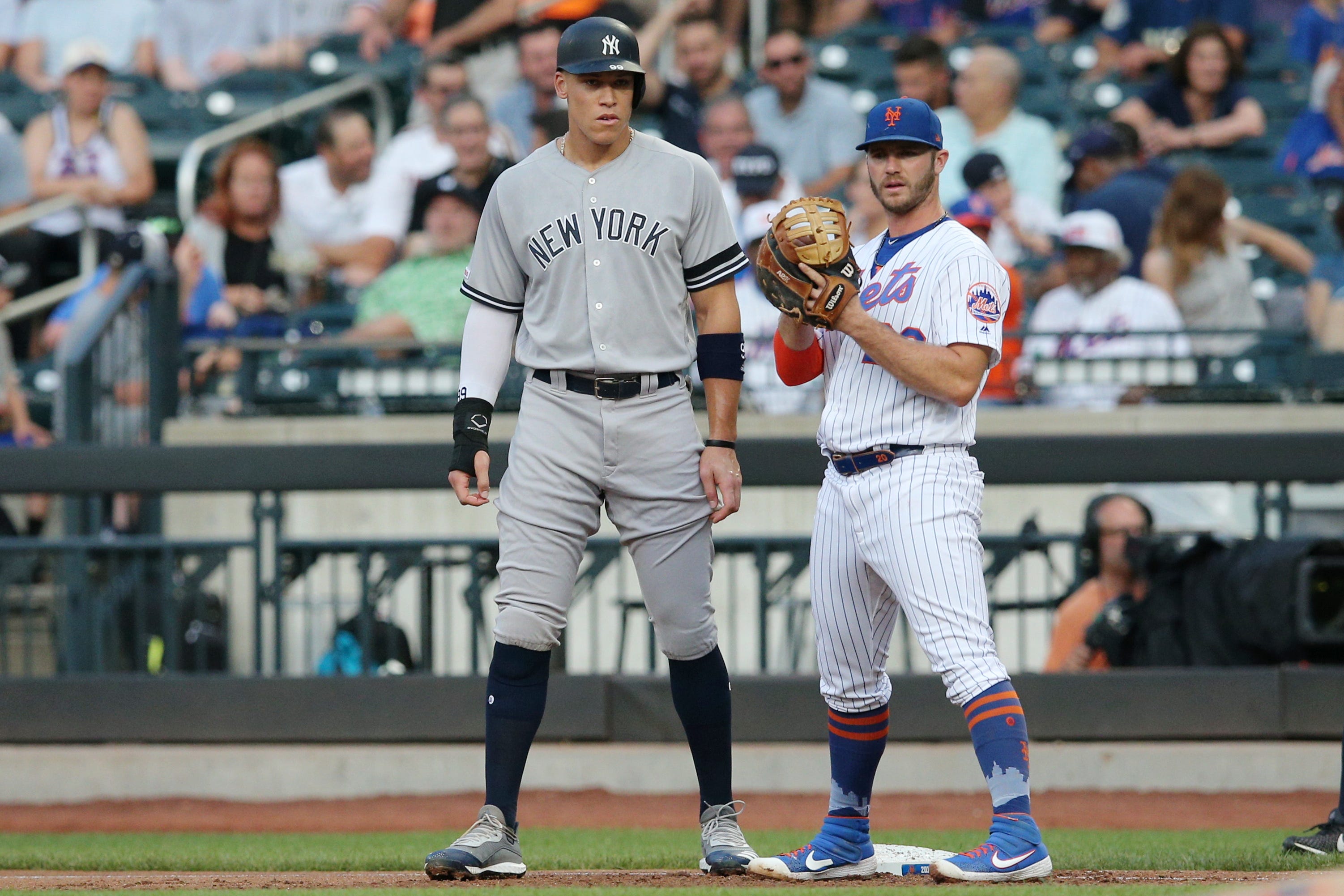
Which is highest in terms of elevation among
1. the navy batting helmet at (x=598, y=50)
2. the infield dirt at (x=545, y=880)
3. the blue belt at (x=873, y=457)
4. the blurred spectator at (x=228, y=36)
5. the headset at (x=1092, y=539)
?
the blurred spectator at (x=228, y=36)

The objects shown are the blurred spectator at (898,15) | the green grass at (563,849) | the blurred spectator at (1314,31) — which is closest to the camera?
the green grass at (563,849)

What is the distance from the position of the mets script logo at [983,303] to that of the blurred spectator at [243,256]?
6.03m

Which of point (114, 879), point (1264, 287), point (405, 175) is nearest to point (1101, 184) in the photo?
point (1264, 287)

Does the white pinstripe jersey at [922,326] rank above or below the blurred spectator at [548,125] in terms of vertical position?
below

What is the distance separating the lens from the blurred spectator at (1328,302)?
8.57 meters

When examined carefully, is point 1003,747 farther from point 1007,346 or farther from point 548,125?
point 548,125

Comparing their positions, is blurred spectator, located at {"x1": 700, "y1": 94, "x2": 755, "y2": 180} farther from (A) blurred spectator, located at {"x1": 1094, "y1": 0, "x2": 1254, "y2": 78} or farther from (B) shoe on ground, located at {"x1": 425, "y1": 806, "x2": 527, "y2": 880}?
(B) shoe on ground, located at {"x1": 425, "y1": 806, "x2": 527, "y2": 880}

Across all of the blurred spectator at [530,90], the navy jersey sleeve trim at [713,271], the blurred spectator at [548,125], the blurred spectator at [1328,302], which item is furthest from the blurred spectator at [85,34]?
the navy jersey sleeve trim at [713,271]

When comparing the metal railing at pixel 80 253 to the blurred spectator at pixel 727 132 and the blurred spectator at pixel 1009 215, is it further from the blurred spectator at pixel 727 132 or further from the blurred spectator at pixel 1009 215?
the blurred spectator at pixel 1009 215

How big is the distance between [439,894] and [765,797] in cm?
299

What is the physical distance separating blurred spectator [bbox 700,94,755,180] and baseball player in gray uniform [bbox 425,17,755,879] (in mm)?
5420

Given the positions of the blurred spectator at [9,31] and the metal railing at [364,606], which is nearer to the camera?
the metal railing at [364,606]

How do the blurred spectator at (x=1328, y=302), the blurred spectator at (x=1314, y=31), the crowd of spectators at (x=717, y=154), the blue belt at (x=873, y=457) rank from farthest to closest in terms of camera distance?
the blurred spectator at (x=1314, y=31), the crowd of spectators at (x=717, y=154), the blurred spectator at (x=1328, y=302), the blue belt at (x=873, y=457)

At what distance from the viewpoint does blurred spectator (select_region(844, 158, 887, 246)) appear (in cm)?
848
